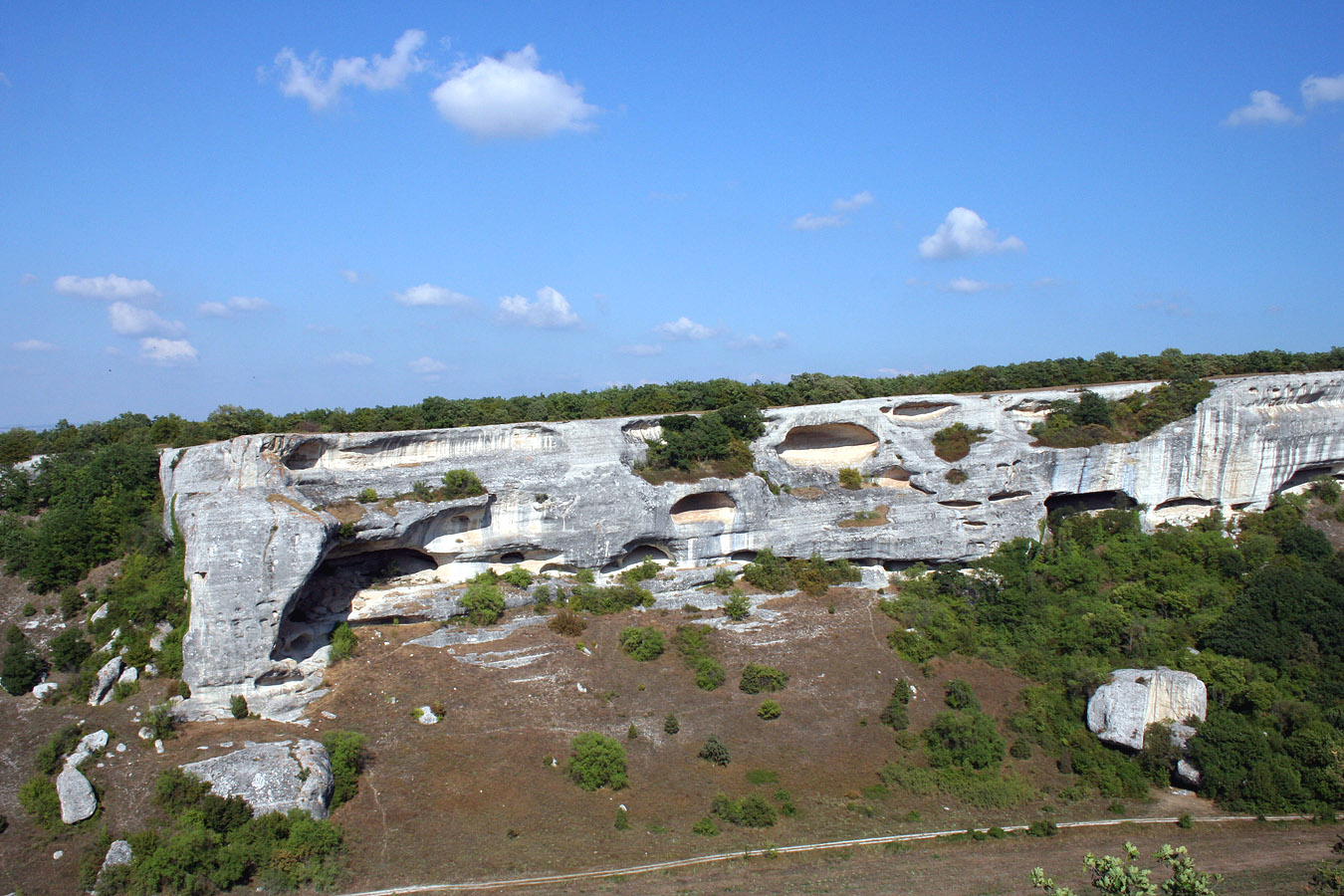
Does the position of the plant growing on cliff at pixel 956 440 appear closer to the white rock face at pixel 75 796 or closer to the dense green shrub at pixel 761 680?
the dense green shrub at pixel 761 680

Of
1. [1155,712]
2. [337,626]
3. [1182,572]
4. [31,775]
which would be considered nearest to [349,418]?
[337,626]

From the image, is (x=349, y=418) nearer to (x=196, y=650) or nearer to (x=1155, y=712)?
(x=196, y=650)

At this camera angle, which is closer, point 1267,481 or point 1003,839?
point 1003,839

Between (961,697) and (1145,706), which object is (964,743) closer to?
(961,697)

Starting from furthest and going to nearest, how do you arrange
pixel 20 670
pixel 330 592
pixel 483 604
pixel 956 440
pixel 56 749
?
pixel 956 440 → pixel 483 604 → pixel 330 592 → pixel 20 670 → pixel 56 749

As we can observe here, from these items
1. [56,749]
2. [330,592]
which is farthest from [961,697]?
[56,749]

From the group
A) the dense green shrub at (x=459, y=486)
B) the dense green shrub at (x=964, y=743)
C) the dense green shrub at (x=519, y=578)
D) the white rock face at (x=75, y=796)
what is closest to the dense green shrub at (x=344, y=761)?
the white rock face at (x=75, y=796)
